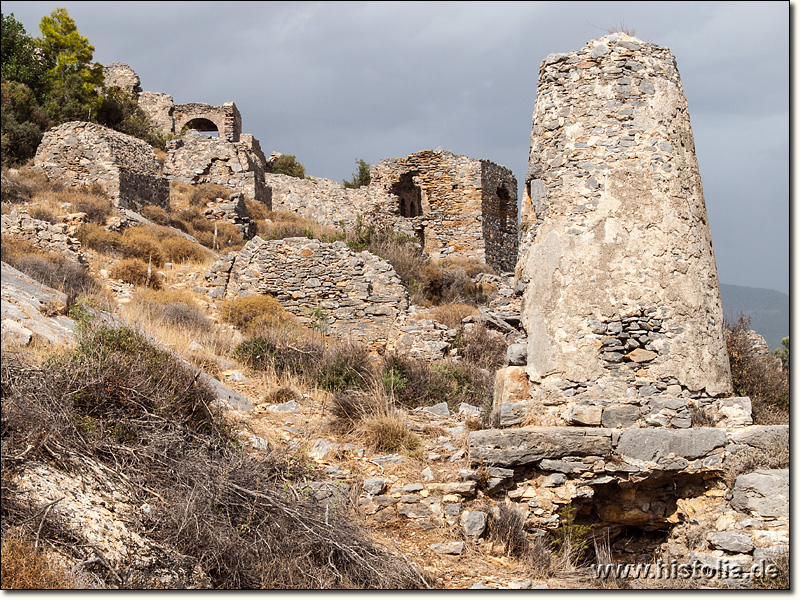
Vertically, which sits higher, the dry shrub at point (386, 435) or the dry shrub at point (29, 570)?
the dry shrub at point (386, 435)

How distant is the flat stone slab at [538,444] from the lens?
584cm

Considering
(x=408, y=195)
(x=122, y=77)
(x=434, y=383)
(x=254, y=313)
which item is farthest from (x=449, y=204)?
(x=122, y=77)

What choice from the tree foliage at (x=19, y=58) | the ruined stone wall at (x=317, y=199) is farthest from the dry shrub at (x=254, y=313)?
the tree foliage at (x=19, y=58)

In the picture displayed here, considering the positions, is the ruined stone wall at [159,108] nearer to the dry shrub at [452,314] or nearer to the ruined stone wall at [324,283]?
the ruined stone wall at [324,283]

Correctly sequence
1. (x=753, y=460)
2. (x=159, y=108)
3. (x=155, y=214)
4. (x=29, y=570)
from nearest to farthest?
(x=29, y=570) < (x=753, y=460) < (x=155, y=214) < (x=159, y=108)

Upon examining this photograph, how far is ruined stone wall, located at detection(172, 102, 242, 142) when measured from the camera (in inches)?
1399

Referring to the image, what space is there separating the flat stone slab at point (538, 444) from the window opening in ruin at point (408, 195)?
17.8m

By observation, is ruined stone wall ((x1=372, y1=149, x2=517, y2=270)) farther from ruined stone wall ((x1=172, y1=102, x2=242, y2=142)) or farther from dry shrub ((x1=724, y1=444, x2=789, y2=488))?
dry shrub ((x1=724, y1=444, x2=789, y2=488))

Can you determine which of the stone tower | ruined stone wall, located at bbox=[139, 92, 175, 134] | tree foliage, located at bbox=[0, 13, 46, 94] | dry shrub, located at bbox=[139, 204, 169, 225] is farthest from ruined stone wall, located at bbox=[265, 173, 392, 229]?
the stone tower

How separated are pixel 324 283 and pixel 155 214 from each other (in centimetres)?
725

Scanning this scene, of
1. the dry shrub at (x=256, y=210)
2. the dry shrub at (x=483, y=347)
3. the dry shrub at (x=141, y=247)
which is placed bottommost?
the dry shrub at (x=483, y=347)

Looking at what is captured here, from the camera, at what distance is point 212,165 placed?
2575 centimetres

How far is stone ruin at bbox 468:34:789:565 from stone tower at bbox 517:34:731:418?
0.04ft

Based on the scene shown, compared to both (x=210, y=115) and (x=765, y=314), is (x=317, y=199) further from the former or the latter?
(x=765, y=314)
